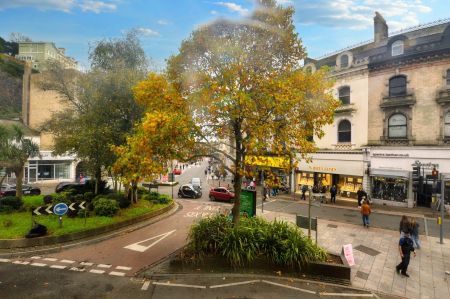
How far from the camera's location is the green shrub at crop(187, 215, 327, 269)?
A: 10.3 meters

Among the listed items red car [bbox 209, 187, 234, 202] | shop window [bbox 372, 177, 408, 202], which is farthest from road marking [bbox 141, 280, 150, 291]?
shop window [bbox 372, 177, 408, 202]

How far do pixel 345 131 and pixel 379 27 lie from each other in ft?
34.6

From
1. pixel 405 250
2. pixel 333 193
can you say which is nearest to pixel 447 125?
pixel 333 193

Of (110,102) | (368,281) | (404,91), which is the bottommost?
(368,281)

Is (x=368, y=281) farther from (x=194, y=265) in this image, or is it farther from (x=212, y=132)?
(x=212, y=132)

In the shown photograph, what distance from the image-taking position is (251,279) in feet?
32.6

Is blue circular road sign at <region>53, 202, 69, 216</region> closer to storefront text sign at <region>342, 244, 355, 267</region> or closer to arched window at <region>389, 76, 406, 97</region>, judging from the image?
storefront text sign at <region>342, 244, 355, 267</region>

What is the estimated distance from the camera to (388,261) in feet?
39.4

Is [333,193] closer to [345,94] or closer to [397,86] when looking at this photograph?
[345,94]

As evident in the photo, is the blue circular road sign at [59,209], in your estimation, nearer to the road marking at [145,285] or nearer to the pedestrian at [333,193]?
the road marking at [145,285]

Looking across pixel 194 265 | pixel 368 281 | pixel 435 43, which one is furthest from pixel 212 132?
pixel 435 43

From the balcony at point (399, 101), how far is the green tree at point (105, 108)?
2019 cm

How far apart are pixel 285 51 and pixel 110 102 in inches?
472

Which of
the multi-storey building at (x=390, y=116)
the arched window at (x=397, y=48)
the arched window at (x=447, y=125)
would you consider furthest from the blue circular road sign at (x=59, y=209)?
the arched window at (x=397, y=48)
